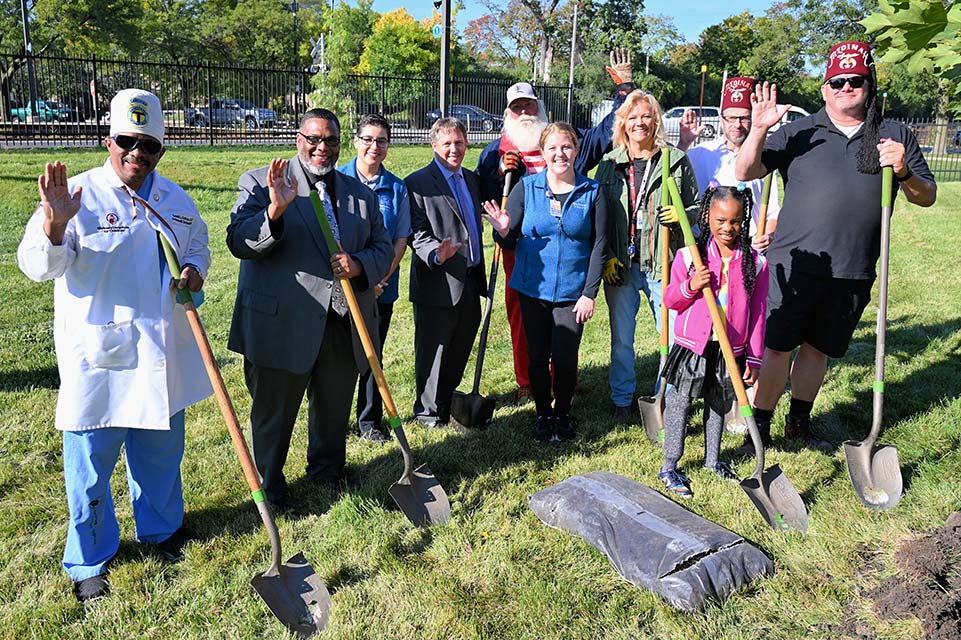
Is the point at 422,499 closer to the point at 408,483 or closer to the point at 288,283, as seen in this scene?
the point at 408,483

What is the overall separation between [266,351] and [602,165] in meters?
2.73

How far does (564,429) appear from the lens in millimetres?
5328

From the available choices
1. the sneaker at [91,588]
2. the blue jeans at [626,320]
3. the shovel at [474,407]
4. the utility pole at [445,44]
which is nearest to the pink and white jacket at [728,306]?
the blue jeans at [626,320]

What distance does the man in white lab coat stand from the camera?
3195 millimetres

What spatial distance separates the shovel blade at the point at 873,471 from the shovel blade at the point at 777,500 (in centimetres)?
44

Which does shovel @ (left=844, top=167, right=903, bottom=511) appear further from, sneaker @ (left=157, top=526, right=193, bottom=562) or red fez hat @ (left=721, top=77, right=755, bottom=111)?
sneaker @ (left=157, top=526, right=193, bottom=562)

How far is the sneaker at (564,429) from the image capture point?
5.30m

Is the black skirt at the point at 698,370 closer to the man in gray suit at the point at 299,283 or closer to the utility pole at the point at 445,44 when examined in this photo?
the man in gray suit at the point at 299,283

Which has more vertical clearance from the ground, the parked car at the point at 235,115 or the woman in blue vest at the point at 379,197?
the parked car at the point at 235,115

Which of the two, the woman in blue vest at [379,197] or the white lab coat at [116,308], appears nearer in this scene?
the white lab coat at [116,308]

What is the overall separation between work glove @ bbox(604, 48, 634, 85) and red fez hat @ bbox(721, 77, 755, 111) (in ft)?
2.33

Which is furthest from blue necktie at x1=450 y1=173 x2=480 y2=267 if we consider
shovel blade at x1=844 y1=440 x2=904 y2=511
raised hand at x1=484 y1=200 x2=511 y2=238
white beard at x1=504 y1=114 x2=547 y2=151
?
shovel blade at x1=844 y1=440 x2=904 y2=511

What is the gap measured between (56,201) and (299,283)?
4.17 ft

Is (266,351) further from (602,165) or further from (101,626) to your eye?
(602,165)
